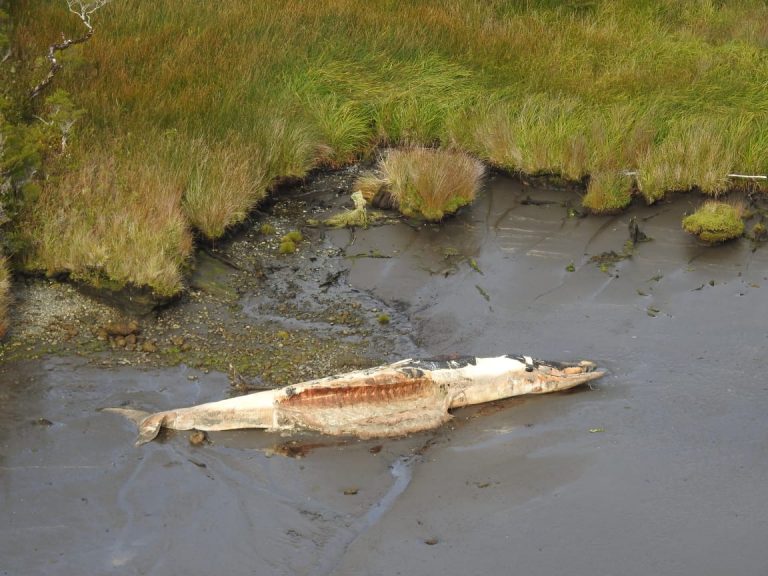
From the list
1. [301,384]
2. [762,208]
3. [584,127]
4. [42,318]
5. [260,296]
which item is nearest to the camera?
[301,384]

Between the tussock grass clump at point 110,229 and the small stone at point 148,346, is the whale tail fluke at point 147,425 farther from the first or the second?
the tussock grass clump at point 110,229

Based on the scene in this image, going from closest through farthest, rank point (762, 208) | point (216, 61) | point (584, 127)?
1. point (762, 208)
2. point (584, 127)
3. point (216, 61)

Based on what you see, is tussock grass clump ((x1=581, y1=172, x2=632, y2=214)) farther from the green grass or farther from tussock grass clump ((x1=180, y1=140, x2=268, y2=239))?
tussock grass clump ((x1=180, y1=140, x2=268, y2=239))

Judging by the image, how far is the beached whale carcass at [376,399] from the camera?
620cm

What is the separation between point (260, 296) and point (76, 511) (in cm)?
308

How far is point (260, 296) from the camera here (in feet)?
27.3

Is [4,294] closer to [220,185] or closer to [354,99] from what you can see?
[220,185]

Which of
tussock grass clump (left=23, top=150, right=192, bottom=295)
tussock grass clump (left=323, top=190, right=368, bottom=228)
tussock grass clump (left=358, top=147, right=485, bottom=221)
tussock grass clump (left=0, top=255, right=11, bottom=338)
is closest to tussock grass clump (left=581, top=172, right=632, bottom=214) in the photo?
tussock grass clump (left=358, top=147, right=485, bottom=221)

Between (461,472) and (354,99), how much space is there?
20.7 feet

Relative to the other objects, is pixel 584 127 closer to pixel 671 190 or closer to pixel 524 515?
pixel 671 190

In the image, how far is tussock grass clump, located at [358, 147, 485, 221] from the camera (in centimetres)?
960

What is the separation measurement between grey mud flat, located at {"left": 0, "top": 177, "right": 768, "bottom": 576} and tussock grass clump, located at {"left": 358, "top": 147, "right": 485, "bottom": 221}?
5.38ft

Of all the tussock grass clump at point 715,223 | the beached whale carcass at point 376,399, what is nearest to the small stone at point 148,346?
the beached whale carcass at point 376,399

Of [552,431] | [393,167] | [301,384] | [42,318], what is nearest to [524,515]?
[552,431]
